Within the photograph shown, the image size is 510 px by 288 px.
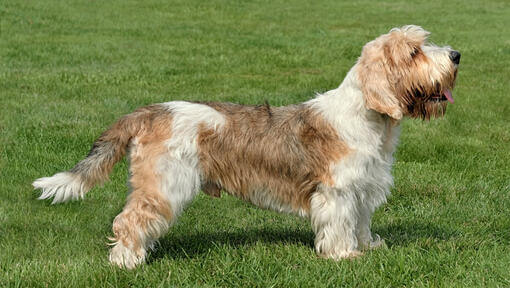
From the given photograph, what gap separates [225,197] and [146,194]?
195cm

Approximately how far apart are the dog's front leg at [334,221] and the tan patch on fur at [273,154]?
0.10m

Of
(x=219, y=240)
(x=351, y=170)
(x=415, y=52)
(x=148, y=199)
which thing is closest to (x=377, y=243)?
(x=351, y=170)

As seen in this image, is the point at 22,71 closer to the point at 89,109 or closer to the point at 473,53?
the point at 89,109

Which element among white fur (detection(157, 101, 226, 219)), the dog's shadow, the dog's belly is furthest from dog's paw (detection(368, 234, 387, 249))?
white fur (detection(157, 101, 226, 219))

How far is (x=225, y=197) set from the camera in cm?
684

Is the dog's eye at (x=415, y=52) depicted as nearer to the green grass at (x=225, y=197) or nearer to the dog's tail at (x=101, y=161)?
the green grass at (x=225, y=197)

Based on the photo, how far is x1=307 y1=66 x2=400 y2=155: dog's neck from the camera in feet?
16.6

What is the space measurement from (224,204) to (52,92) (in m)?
5.29

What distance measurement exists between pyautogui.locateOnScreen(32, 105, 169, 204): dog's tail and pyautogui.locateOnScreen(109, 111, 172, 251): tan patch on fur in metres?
0.07

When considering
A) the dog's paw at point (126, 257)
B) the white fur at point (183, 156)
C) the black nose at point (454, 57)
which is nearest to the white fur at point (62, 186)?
the dog's paw at point (126, 257)

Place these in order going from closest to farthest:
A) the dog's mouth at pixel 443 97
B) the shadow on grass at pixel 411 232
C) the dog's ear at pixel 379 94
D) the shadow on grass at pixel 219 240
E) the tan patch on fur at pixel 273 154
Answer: the dog's ear at pixel 379 94, the dog's mouth at pixel 443 97, the tan patch on fur at pixel 273 154, the shadow on grass at pixel 219 240, the shadow on grass at pixel 411 232

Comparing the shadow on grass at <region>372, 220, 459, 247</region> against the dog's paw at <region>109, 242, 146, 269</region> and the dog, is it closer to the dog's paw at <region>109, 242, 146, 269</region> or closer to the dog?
the dog

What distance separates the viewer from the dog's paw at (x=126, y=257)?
16.3 ft

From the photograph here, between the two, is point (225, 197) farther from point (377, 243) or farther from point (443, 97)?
point (443, 97)
